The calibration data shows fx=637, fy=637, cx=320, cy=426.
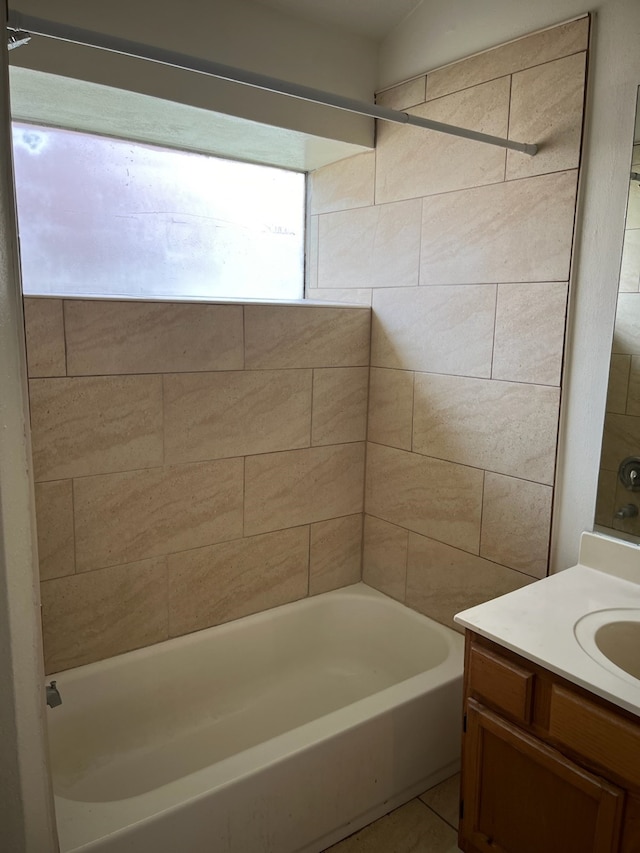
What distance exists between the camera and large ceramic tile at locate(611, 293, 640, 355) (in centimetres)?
181

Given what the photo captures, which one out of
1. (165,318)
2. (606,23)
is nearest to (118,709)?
(165,318)

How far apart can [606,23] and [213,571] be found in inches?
83.8

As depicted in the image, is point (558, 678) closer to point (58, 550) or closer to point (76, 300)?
point (58, 550)

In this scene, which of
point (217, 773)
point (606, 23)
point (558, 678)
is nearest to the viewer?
point (558, 678)

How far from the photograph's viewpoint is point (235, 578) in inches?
95.6

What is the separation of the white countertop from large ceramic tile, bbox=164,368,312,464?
1.03 metres

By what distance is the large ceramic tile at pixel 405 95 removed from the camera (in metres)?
2.32

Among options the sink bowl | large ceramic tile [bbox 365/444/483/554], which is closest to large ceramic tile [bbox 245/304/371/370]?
large ceramic tile [bbox 365/444/483/554]

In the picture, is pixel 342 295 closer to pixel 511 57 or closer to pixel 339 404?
pixel 339 404

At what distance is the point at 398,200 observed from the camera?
8.04 feet

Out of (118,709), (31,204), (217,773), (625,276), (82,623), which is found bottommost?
(118,709)

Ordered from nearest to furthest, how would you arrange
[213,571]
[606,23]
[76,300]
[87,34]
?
[87,34]
[606,23]
[76,300]
[213,571]

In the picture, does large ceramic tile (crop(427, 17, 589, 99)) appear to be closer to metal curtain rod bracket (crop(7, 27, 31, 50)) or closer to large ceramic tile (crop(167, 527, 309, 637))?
metal curtain rod bracket (crop(7, 27, 31, 50))

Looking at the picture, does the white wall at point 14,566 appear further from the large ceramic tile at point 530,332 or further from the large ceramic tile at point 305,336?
the large ceramic tile at point 530,332
